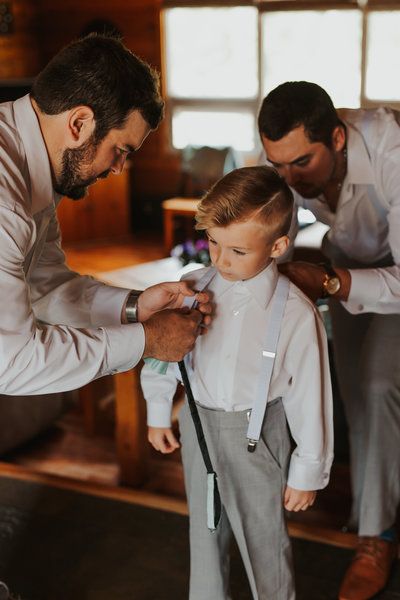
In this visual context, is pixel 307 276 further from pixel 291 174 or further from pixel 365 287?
pixel 291 174

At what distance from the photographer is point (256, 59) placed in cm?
676

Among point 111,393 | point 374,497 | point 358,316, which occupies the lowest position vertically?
point 111,393

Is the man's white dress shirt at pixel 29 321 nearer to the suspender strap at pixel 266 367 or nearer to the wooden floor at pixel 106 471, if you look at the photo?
the suspender strap at pixel 266 367

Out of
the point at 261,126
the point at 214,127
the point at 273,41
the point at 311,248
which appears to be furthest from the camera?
the point at 214,127

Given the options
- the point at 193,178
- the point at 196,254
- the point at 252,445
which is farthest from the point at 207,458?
the point at 193,178

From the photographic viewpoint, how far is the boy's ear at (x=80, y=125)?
1.58 meters

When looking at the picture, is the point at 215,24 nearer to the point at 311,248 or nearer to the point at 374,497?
the point at 311,248

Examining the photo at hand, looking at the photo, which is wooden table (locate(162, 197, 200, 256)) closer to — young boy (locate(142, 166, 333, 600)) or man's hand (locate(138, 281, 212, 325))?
man's hand (locate(138, 281, 212, 325))

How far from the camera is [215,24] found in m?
6.86

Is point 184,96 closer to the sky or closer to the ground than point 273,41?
closer to the ground

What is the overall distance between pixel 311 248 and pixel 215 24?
369cm

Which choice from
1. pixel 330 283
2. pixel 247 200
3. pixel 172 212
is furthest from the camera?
pixel 172 212

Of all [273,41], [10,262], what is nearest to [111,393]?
[10,262]

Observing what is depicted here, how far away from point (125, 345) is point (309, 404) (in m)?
0.40
